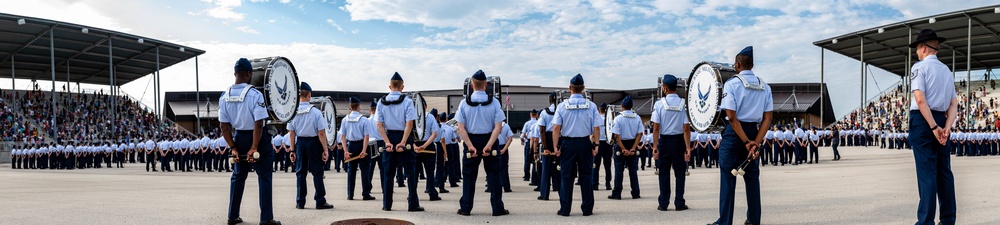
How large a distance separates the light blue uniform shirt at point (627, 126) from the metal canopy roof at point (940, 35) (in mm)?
35228

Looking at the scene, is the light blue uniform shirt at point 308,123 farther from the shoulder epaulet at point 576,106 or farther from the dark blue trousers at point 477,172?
the shoulder epaulet at point 576,106

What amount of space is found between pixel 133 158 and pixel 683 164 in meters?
31.0

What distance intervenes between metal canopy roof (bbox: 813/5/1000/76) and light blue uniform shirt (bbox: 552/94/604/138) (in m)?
37.7

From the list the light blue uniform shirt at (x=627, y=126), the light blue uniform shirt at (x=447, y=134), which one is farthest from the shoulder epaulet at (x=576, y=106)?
the light blue uniform shirt at (x=447, y=134)

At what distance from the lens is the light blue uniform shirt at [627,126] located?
1032 cm

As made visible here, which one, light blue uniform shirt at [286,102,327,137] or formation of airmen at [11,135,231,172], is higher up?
light blue uniform shirt at [286,102,327,137]

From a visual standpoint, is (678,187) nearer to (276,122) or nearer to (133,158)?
(276,122)

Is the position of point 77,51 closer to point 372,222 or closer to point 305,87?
point 305,87

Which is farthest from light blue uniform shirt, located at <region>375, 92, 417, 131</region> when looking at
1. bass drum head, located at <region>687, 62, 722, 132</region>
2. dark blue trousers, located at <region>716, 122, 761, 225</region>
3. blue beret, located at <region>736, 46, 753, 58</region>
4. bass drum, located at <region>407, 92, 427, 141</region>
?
blue beret, located at <region>736, 46, 753, 58</region>

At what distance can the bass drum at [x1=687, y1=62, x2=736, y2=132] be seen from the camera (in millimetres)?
6805

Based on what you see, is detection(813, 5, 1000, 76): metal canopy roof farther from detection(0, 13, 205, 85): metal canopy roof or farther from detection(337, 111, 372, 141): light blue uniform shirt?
detection(0, 13, 205, 85): metal canopy roof

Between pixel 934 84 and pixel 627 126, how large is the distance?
4912 mm

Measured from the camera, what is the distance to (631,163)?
10.3 metres

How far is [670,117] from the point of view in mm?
8609
